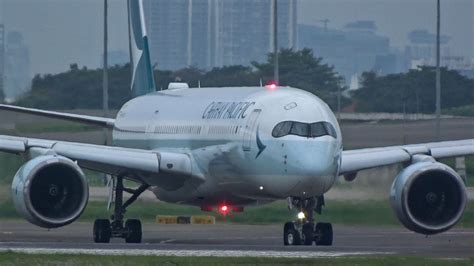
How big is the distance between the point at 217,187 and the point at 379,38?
32144mm

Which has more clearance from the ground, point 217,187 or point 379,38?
point 379,38

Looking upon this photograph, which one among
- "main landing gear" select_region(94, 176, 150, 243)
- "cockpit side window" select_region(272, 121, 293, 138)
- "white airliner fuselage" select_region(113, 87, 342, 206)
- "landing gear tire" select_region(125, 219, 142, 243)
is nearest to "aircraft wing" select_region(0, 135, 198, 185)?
"white airliner fuselage" select_region(113, 87, 342, 206)

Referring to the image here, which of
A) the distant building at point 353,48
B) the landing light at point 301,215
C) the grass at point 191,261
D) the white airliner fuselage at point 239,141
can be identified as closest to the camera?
the grass at point 191,261

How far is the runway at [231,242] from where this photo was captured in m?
27.8

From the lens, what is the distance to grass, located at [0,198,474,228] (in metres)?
37.2

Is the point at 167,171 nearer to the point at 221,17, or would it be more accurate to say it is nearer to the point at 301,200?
the point at 301,200

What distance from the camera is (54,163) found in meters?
31.3

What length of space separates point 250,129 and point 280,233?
4.74m

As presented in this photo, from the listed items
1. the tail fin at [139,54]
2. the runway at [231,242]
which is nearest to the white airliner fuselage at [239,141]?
the runway at [231,242]

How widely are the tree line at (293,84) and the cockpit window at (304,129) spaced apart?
19.0m

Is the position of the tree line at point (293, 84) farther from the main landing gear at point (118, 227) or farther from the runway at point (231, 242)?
the main landing gear at point (118, 227)

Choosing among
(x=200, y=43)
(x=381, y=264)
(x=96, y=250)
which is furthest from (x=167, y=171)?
(x=200, y=43)

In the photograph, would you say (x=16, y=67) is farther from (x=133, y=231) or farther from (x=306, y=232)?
(x=306, y=232)

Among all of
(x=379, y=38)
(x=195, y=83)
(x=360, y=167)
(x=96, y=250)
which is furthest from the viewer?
(x=379, y=38)
